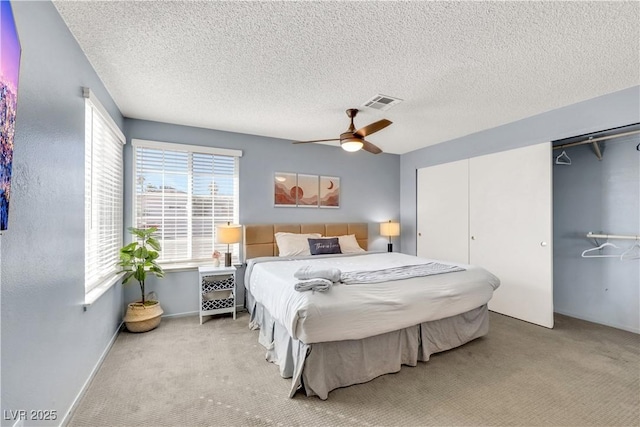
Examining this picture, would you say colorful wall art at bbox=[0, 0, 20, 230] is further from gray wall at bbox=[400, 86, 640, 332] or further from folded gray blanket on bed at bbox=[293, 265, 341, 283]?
gray wall at bbox=[400, 86, 640, 332]

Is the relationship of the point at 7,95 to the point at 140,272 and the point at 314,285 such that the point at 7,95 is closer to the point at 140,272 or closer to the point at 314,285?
the point at 314,285

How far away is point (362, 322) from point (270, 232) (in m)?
2.48

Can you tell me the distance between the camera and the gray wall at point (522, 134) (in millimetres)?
2904

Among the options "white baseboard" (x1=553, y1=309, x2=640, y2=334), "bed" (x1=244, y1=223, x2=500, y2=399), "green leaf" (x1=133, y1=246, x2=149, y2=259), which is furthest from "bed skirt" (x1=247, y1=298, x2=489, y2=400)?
"white baseboard" (x1=553, y1=309, x2=640, y2=334)

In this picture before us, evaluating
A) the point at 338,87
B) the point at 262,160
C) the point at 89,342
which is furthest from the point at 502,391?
the point at 262,160

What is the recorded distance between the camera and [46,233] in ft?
5.09

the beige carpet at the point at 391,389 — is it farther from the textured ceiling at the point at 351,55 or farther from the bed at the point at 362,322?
the textured ceiling at the point at 351,55

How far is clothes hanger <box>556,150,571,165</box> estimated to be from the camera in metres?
3.73

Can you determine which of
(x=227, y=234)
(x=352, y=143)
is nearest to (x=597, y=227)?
(x=352, y=143)

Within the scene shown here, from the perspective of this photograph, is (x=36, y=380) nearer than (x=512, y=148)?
Yes

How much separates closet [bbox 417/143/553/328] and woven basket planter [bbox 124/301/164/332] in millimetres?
4410

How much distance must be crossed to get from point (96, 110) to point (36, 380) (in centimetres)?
200

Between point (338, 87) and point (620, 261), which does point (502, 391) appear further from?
point (338, 87)

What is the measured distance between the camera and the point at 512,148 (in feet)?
12.5
